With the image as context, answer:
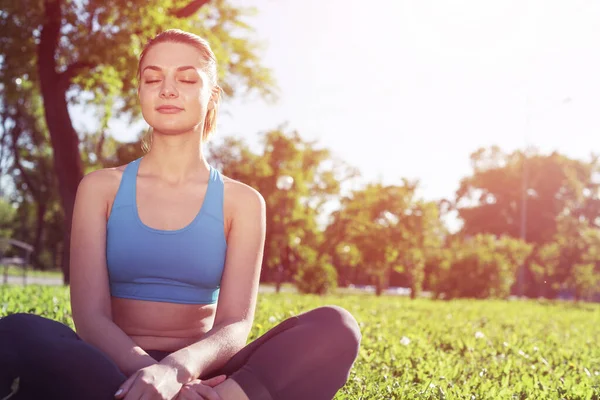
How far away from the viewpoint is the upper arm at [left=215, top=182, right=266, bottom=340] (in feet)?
10.0

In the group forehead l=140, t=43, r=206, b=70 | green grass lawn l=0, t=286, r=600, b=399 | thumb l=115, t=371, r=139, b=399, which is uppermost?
forehead l=140, t=43, r=206, b=70

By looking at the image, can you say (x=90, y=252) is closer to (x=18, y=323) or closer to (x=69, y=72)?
(x=18, y=323)

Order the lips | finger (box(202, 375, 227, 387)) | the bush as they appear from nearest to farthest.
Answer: finger (box(202, 375, 227, 387)) < the lips < the bush

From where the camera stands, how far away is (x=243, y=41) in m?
17.7

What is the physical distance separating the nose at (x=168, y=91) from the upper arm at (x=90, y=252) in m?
0.48

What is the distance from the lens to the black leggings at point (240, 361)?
100 inches

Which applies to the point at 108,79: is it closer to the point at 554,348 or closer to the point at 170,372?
the point at 554,348

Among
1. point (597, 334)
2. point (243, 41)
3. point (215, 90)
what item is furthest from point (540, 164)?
point (215, 90)

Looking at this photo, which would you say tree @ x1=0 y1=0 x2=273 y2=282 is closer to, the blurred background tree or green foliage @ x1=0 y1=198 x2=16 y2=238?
the blurred background tree

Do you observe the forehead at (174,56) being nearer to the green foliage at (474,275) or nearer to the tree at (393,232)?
the green foliage at (474,275)

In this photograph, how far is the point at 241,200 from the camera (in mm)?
3217

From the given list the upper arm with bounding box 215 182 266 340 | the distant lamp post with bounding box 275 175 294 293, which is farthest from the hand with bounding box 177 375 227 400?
the distant lamp post with bounding box 275 175 294 293

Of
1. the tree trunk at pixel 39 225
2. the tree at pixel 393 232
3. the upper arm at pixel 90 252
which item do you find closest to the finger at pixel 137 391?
the upper arm at pixel 90 252

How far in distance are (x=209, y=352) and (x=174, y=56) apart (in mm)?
1459
